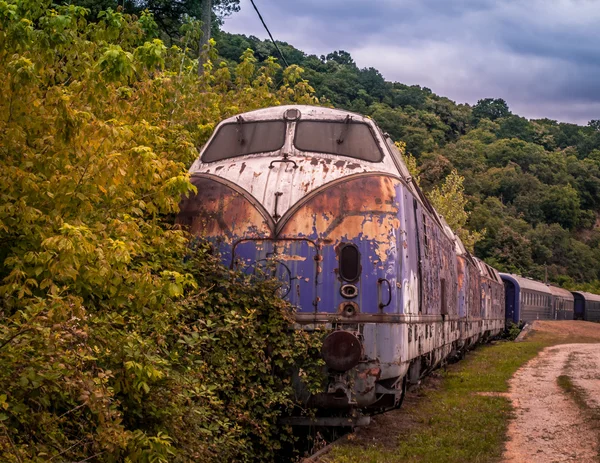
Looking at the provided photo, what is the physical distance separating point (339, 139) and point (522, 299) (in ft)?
115

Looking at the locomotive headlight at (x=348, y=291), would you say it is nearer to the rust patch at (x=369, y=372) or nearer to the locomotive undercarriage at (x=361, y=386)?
the locomotive undercarriage at (x=361, y=386)

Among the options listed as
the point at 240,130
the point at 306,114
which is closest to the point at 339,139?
the point at 306,114

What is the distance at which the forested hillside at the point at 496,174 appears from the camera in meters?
80.3

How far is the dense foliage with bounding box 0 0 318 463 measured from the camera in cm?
515

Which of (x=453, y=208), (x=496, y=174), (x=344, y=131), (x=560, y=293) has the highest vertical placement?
(x=496, y=174)

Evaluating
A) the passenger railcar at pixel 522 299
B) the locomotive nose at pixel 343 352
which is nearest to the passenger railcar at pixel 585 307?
the passenger railcar at pixel 522 299

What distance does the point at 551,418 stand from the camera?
12445 millimetres

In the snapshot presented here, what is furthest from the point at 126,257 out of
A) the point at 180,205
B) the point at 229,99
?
the point at 229,99

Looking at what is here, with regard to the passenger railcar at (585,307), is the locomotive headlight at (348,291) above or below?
above

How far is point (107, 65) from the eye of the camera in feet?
22.9

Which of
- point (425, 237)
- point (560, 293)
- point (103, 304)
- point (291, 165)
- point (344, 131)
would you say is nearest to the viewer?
point (103, 304)

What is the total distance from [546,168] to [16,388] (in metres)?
111

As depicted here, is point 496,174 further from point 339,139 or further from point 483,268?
point 339,139

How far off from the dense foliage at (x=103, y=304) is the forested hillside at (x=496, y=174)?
54298 mm
